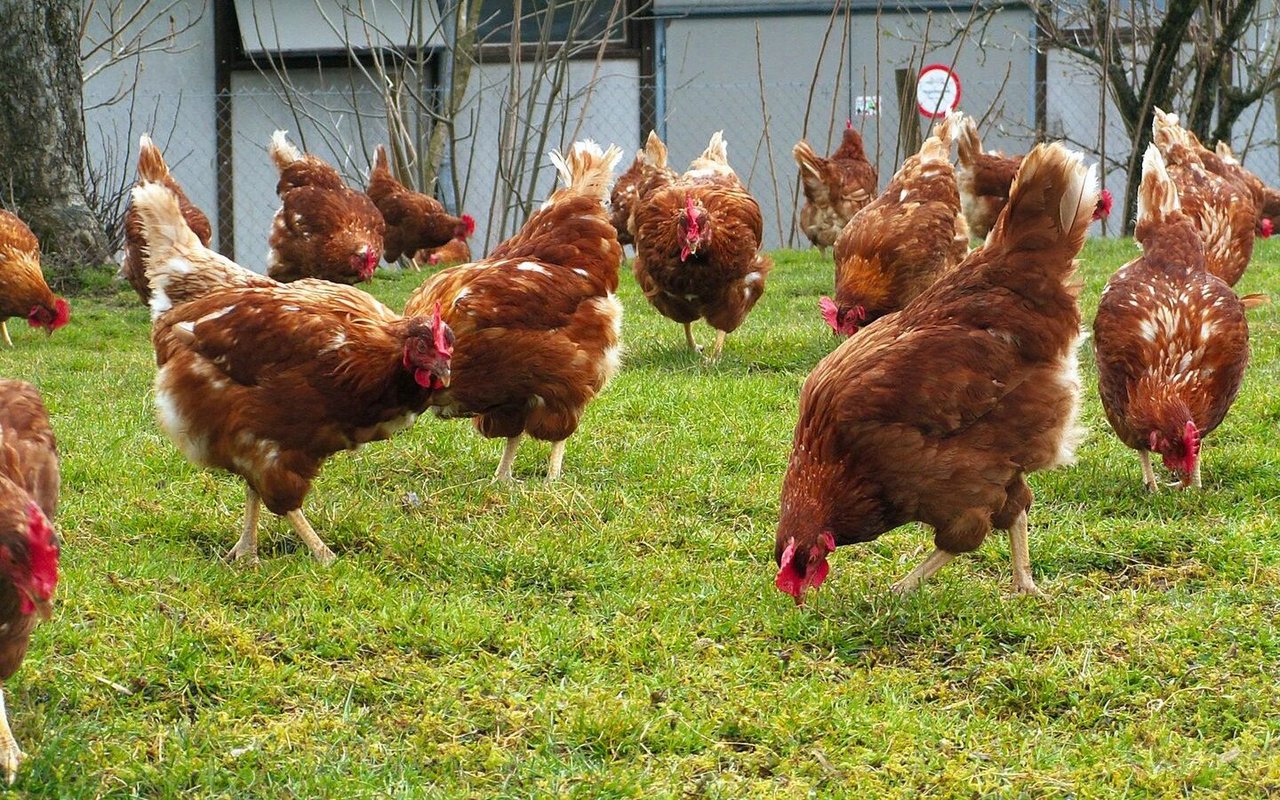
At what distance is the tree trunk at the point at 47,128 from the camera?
411 inches

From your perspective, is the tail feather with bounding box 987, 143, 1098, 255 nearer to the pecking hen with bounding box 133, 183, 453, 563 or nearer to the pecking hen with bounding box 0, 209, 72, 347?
the pecking hen with bounding box 133, 183, 453, 563

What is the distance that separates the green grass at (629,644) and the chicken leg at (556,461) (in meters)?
0.07

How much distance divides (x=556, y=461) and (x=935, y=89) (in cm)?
936

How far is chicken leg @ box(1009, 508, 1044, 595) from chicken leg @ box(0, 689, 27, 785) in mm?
3214

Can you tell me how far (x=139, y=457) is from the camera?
6.09 meters

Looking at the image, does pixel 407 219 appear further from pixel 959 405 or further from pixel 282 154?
pixel 959 405

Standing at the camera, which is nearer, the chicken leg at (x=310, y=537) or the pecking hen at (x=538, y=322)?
the chicken leg at (x=310, y=537)

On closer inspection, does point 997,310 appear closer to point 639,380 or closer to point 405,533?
point 405,533

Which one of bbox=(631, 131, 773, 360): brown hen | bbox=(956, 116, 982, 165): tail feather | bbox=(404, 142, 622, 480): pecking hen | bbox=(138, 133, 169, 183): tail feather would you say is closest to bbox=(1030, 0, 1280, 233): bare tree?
bbox=(956, 116, 982, 165): tail feather

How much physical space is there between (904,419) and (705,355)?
178 inches

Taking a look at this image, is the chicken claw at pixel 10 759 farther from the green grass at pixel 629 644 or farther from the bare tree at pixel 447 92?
the bare tree at pixel 447 92

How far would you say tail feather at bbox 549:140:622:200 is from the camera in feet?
21.9

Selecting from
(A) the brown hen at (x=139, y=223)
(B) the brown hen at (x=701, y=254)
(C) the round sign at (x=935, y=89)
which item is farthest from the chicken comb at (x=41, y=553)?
(C) the round sign at (x=935, y=89)

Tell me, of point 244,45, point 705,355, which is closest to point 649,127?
point 244,45
